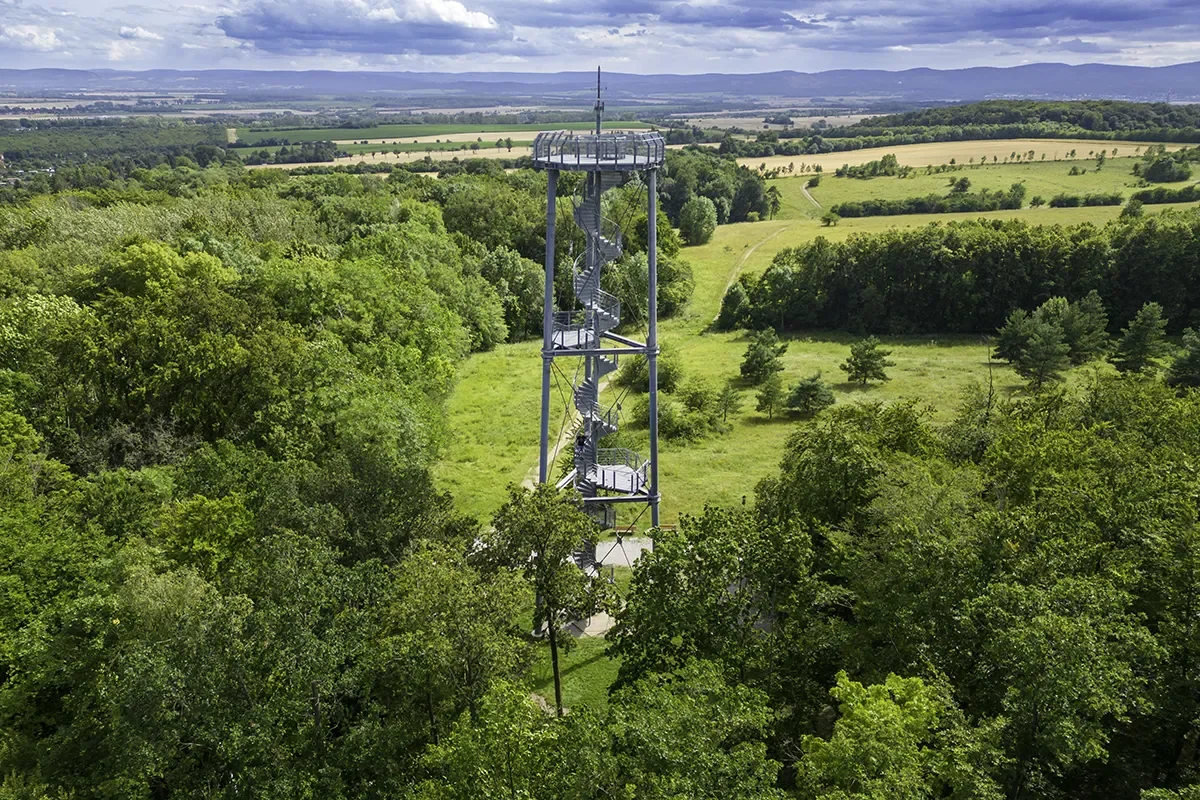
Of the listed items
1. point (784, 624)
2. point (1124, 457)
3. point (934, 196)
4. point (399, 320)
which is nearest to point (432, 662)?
point (784, 624)

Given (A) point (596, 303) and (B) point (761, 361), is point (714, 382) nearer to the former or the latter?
(B) point (761, 361)

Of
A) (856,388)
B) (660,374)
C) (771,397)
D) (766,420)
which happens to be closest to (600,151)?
(771,397)

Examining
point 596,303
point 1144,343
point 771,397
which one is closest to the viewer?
point 596,303

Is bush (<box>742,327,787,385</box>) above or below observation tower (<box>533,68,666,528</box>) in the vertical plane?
below

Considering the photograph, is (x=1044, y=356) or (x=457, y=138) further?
(x=457, y=138)

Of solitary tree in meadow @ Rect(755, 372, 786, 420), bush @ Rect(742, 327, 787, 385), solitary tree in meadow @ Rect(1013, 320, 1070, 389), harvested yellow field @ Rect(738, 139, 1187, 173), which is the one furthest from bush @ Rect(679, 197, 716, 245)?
solitary tree in meadow @ Rect(755, 372, 786, 420)

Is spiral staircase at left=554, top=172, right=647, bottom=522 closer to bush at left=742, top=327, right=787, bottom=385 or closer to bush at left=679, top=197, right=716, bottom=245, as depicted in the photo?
bush at left=742, top=327, right=787, bottom=385

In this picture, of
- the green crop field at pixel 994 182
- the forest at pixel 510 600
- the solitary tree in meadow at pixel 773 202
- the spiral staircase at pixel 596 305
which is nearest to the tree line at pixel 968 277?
the green crop field at pixel 994 182
